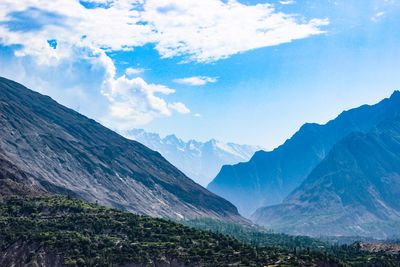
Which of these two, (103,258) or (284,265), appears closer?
(284,265)

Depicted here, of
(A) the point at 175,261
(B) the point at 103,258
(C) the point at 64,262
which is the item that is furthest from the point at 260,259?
(C) the point at 64,262

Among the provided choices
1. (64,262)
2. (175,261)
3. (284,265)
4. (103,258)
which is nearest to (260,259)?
(284,265)

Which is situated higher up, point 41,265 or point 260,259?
point 260,259

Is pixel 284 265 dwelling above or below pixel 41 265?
above

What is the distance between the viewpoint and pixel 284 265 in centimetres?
18250

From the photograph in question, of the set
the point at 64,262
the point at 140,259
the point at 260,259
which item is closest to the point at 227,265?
the point at 260,259

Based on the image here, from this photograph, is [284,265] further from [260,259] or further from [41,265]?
[41,265]

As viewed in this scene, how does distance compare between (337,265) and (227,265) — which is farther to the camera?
(337,265)

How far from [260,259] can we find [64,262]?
6073 cm

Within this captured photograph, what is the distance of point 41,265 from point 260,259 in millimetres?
68229

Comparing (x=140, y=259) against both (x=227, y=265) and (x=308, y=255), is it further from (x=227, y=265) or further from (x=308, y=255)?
(x=308, y=255)

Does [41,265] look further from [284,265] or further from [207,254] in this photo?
[284,265]

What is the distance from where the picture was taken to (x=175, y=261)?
195250 mm

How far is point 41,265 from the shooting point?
7766 inches
